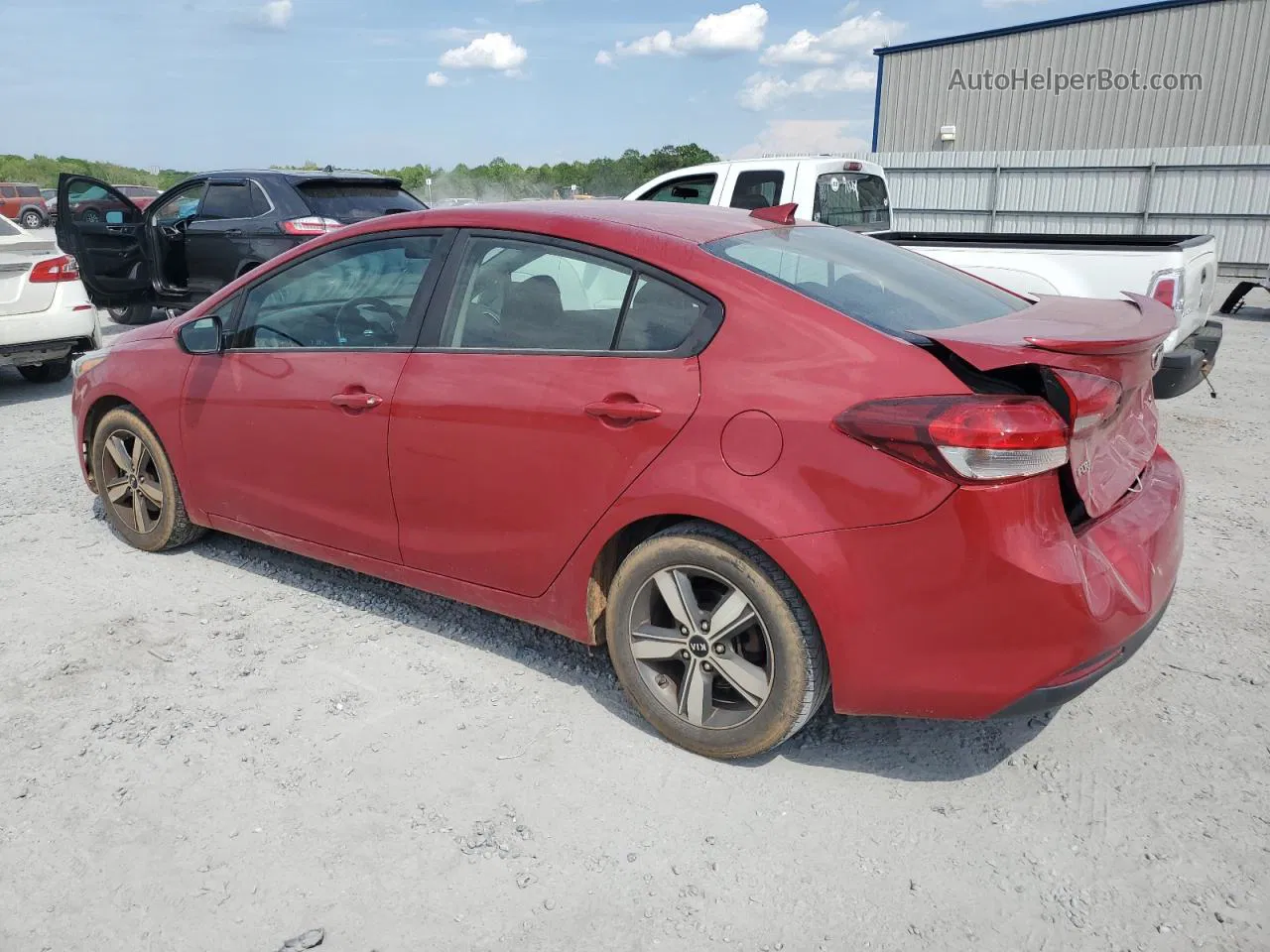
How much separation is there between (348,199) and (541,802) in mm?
8150

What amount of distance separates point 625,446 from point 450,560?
0.90 m

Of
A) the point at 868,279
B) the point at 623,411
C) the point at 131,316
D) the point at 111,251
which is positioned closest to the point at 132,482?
the point at 623,411

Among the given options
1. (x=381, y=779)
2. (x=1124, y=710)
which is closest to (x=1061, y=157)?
(x=1124, y=710)

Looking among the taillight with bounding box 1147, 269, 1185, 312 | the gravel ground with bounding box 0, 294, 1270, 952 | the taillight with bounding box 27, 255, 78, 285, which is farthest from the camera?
the taillight with bounding box 27, 255, 78, 285

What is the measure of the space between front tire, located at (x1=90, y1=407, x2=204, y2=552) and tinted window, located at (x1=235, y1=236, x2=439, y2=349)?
826 mm

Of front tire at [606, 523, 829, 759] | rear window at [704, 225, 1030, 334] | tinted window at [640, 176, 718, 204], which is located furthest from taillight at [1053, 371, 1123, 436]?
tinted window at [640, 176, 718, 204]

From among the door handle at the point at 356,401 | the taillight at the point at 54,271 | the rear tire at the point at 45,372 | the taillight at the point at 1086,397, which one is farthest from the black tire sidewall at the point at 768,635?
the rear tire at the point at 45,372

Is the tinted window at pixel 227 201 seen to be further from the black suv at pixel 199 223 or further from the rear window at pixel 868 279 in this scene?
the rear window at pixel 868 279

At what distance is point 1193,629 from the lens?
3697 mm

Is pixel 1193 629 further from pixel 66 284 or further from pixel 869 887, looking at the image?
pixel 66 284

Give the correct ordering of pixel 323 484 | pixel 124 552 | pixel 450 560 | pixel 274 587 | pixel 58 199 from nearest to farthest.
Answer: pixel 450 560 → pixel 323 484 → pixel 274 587 → pixel 124 552 → pixel 58 199

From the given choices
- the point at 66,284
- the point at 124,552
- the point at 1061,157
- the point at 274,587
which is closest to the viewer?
the point at 274,587

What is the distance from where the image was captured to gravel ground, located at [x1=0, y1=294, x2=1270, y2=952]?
2.31 metres

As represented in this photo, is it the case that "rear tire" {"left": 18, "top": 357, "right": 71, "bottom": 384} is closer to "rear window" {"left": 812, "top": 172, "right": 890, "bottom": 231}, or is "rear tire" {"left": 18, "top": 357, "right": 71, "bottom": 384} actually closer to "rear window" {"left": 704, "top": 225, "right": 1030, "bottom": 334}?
"rear window" {"left": 812, "top": 172, "right": 890, "bottom": 231}
